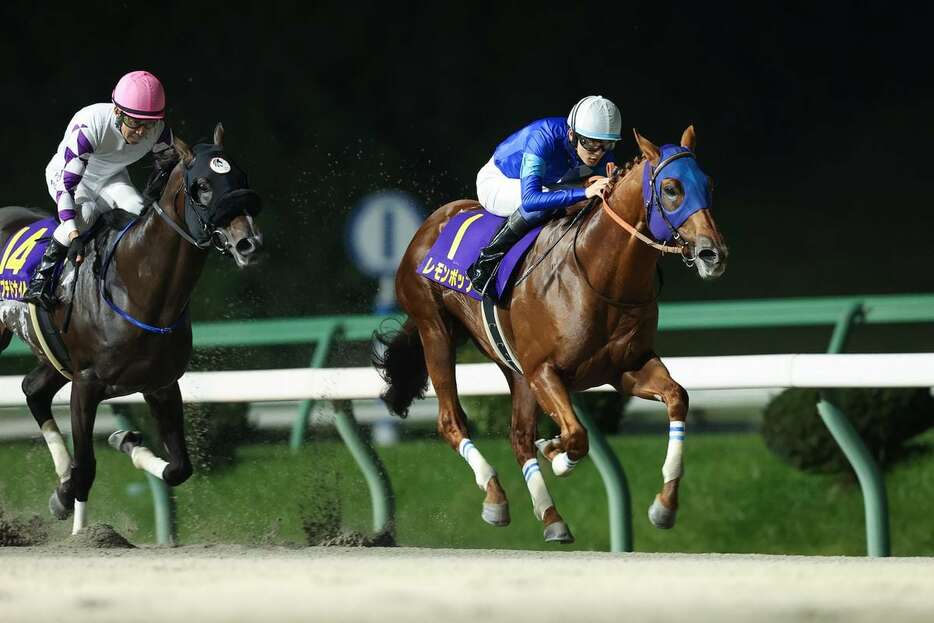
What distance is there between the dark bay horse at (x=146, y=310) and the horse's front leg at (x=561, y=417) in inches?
43.4

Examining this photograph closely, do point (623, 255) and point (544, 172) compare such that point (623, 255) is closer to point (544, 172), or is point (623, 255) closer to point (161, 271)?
point (544, 172)

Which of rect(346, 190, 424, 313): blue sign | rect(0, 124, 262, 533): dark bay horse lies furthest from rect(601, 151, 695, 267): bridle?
rect(346, 190, 424, 313): blue sign

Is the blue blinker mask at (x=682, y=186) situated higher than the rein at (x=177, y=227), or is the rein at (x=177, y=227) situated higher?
the blue blinker mask at (x=682, y=186)

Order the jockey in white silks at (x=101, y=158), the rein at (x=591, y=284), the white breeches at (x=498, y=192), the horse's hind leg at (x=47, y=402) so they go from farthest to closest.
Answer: the horse's hind leg at (x=47, y=402) < the white breeches at (x=498, y=192) < the jockey in white silks at (x=101, y=158) < the rein at (x=591, y=284)

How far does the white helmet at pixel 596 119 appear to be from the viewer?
544cm

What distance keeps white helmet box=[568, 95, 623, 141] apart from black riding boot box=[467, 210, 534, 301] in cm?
38

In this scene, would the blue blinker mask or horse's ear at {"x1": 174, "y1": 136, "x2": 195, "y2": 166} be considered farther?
horse's ear at {"x1": 174, "y1": 136, "x2": 195, "y2": 166}

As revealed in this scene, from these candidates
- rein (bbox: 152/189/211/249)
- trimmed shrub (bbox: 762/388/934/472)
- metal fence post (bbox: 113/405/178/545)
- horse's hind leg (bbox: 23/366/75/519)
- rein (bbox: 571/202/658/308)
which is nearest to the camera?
rein (bbox: 571/202/658/308)

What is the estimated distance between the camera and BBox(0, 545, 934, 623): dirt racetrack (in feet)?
11.1

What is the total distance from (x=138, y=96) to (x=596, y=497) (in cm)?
387

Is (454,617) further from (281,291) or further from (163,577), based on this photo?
(281,291)

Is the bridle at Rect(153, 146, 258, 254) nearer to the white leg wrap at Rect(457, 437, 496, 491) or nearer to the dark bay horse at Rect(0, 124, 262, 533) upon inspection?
the dark bay horse at Rect(0, 124, 262, 533)

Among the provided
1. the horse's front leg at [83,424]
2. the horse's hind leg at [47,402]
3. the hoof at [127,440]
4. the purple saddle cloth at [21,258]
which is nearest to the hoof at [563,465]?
the horse's front leg at [83,424]

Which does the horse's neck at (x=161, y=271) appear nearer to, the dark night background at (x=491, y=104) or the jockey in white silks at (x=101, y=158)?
the jockey in white silks at (x=101, y=158)
